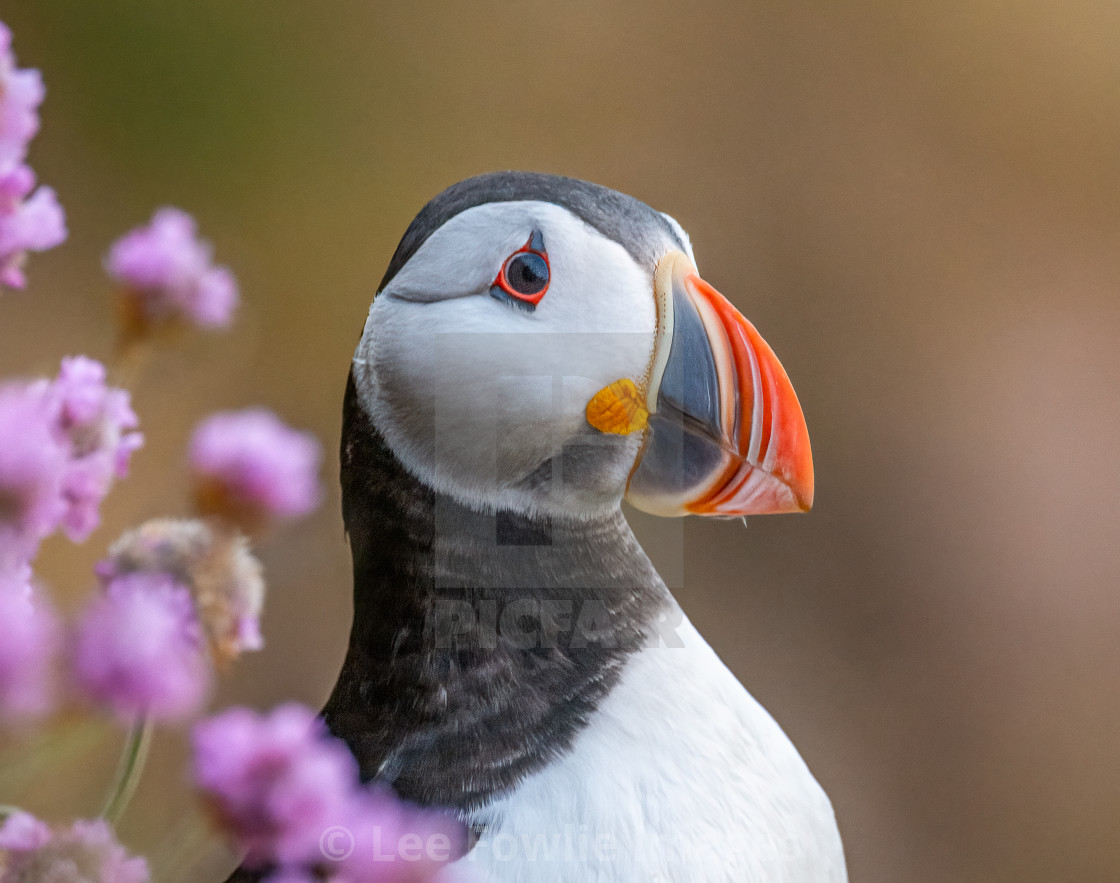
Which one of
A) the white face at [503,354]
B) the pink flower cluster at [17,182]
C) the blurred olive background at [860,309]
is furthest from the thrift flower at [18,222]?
the blurred olive background at [860,309]

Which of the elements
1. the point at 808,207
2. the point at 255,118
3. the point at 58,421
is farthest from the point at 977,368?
the point at 58,421

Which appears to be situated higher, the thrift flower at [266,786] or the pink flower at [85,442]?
the pink flower at [85,442]

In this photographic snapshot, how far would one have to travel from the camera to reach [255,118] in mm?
1834

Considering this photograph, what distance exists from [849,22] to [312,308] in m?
1.38

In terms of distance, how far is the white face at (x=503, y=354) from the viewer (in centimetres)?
70

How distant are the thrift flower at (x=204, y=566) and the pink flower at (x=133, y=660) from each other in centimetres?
4

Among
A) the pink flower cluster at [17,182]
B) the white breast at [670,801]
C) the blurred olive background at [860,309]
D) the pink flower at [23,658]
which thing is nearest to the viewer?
the pink flower at [23,658]

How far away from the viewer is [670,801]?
711mm

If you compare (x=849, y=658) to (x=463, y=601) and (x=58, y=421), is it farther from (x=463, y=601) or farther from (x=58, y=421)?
(x=58, y=421)

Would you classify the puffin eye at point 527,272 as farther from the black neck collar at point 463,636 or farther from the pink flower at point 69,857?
the pink flower at point 69,857

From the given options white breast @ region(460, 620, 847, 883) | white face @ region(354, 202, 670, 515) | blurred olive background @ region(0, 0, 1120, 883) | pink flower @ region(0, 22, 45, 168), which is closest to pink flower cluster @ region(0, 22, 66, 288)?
pink flower @ region(0, 22, 45, 168)

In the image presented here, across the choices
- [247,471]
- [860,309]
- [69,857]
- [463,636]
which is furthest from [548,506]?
[860,309]

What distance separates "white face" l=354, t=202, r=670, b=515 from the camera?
698mm

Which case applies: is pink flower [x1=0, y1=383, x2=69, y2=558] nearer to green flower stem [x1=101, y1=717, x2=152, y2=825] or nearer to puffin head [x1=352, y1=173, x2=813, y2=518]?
green flower stem [x1=101, y1=717, x2=152, y2=825]
